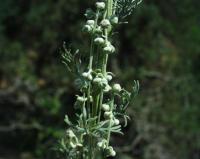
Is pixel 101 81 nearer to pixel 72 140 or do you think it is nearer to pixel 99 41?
pixel 99 41

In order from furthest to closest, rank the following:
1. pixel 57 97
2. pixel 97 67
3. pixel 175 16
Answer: pixel 175 16, pixel 57 97, pixel 97 67

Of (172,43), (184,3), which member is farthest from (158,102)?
(184,3)

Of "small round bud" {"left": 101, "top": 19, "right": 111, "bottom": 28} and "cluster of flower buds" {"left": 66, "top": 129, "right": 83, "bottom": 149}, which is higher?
"small round bud" {"left": 101, "top": 19, "right": 111, "bottom": 28}

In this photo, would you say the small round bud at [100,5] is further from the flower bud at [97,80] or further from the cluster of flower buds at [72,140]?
the cluster of flower buds at [72,140]

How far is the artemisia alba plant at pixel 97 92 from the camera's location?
215 centimetres

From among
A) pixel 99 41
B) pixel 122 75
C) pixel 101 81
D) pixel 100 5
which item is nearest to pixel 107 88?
pixel 101 81

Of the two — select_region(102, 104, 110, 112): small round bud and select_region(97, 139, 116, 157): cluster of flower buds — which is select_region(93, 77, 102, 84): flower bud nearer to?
select_region(102, 104, 110, 112): small round bud

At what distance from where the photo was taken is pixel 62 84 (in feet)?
20.3

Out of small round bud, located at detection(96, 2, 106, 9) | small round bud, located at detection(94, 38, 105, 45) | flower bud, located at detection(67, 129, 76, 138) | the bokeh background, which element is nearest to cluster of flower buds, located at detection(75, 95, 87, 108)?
flower bud, located at detection(67, 129, 76, 138)

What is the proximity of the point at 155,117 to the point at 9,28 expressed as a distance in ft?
6.44

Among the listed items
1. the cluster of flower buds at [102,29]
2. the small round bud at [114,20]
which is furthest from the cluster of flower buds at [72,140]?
the small round bud at [114,20]

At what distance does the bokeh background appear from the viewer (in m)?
5.93

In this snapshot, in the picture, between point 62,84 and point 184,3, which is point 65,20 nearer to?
point 62,84

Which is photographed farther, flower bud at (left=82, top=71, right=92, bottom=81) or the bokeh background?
the bokeh background
